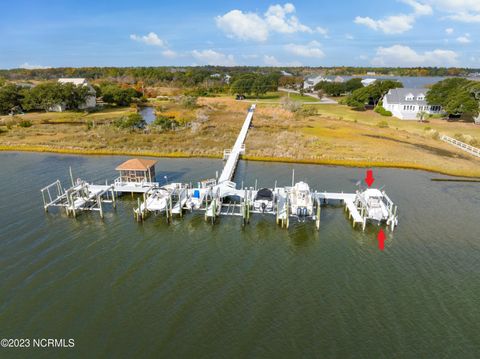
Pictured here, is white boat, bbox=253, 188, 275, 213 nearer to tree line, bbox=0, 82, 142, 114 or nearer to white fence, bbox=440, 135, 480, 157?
white fence, bbox=440, 135, 480, 157

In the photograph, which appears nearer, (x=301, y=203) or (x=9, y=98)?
(x=301, y=203)

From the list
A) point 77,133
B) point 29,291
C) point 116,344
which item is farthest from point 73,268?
point 77,133

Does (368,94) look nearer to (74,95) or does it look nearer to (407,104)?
(407,104)

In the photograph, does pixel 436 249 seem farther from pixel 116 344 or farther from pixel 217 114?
pixel 217 114

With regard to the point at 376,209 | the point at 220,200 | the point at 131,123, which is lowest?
the point at 220,200

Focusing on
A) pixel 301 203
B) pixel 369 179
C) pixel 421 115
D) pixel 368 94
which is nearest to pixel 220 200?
pixel 301 203

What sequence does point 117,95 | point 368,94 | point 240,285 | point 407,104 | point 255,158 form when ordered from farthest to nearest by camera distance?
1. point 117,95
2. point 368,94
3. point 407,104
4. point 255,158
5. point 240,285
